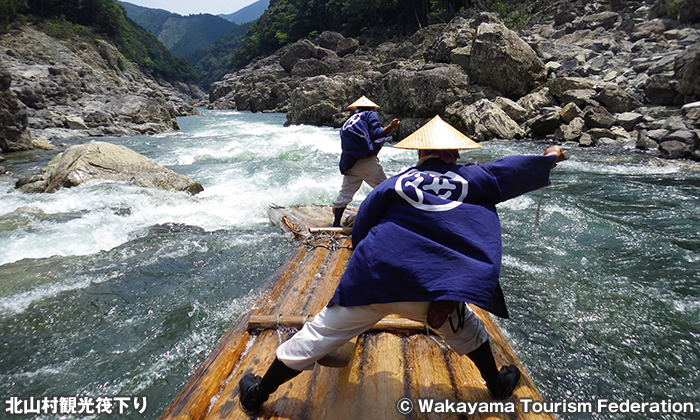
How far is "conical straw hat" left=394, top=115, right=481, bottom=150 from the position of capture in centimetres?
168

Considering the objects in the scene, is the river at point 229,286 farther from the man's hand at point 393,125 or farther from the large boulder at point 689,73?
the large boulder at point 689,73

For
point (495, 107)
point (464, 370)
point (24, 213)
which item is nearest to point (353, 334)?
point (464, 370)

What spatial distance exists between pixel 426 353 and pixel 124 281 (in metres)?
3.17

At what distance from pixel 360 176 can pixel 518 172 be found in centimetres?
285

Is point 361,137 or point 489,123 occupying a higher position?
point 361,137

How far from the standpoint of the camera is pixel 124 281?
3.66 metres

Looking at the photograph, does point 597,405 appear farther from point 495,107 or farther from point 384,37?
point 384,37

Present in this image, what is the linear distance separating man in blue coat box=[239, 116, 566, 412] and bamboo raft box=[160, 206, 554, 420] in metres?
0.14

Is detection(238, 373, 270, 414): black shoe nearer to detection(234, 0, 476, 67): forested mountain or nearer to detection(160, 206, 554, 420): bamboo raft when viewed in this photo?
detection(160, 206, 554, 420): bamboo raft

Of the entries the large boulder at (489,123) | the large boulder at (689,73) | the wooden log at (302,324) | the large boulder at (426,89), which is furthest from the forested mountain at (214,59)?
the wooden log at (302,324)

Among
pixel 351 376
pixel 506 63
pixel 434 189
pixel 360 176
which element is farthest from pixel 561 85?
pixel 351 376

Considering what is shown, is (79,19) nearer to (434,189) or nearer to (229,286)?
(229,286)

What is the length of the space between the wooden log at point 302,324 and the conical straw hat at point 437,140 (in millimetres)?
1156

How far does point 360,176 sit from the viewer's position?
14.5 feet
